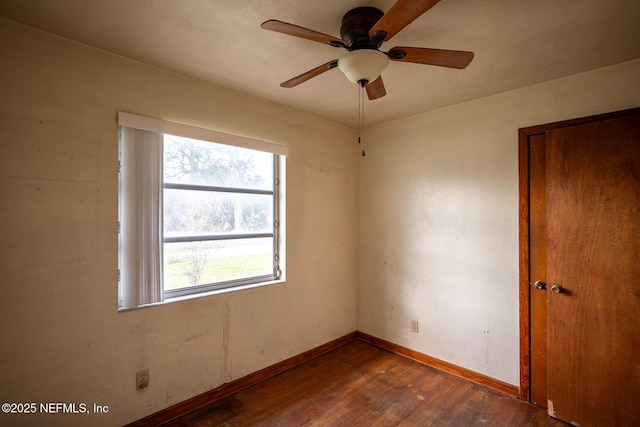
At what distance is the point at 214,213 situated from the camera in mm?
2469

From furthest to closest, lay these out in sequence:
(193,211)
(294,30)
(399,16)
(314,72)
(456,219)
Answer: (456,219), (193,211), (314,72), (294,30), (399,16)

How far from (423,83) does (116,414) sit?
10.3ft

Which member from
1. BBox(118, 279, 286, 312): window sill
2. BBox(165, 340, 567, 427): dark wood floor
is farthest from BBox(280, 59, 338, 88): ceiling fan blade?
BBox(165, 340, 567, 427): dark wood floor

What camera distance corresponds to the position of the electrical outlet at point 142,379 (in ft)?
6.59

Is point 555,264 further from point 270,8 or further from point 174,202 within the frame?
point 174,202

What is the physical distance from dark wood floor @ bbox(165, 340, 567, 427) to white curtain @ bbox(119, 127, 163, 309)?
98 cm

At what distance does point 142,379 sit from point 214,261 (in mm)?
909

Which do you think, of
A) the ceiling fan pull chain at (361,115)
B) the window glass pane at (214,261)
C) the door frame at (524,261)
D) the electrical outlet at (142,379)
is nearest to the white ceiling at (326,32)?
the ceiling fan pull chain at (361,115)

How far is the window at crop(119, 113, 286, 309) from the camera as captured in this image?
2.01 m

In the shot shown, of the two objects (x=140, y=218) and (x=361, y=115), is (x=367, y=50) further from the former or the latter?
(x=140, y=218)

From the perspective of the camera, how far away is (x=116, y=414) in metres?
1.92

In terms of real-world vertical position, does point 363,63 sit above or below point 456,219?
above

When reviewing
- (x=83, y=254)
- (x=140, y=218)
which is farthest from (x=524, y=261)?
(x=83, y=254)

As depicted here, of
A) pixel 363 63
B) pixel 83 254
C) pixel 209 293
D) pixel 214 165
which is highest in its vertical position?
pixel 363 63
